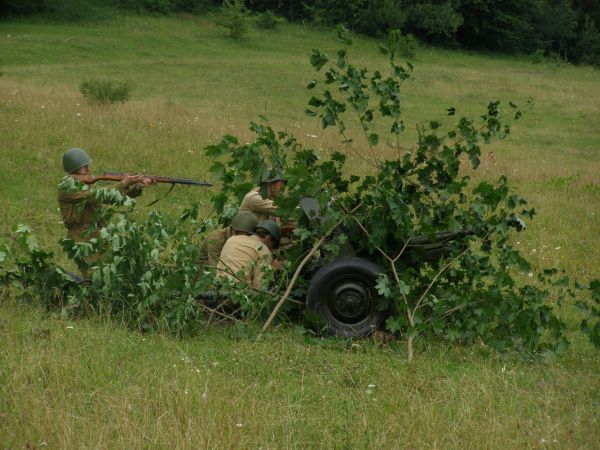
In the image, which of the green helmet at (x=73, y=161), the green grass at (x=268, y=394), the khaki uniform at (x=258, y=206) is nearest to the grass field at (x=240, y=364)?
the green grass at (x=268, y=394)

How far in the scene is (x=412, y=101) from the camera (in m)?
33.4

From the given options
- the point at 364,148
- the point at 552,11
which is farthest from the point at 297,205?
the point at 552,11

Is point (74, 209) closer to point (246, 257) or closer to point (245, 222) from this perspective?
point (245, 222)

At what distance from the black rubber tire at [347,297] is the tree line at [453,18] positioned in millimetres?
43704

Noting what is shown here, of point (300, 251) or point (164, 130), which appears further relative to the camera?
point (164, 130)

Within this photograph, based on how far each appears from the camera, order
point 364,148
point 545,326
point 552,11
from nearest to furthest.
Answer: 1. point 545,326
2. point 364,148
3. point 552,11

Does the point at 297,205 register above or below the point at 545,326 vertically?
above

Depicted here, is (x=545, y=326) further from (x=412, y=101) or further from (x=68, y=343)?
(x=412, y=101)

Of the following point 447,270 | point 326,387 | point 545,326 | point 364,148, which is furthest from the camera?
point 364,148

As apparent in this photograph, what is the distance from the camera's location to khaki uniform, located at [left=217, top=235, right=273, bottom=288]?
7797 mm

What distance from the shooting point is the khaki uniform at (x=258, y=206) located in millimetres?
9023

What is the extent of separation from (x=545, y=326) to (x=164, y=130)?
12.2 m

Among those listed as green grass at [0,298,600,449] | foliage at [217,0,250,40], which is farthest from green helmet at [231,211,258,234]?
foliage at [217,0,250,40]

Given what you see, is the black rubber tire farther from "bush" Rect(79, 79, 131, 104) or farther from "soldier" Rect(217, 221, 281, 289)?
"bush" Rect(79, 79, 131, 104)
